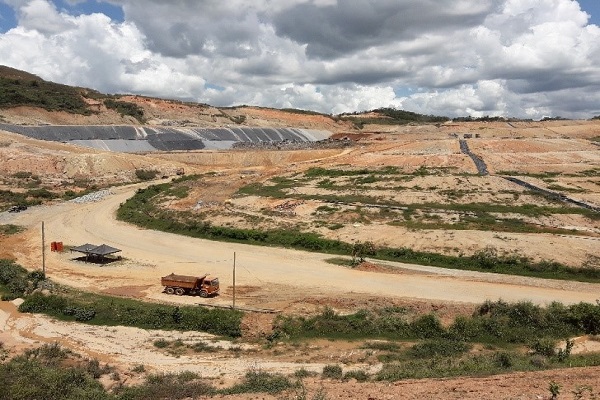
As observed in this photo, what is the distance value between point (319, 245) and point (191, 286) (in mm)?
11874

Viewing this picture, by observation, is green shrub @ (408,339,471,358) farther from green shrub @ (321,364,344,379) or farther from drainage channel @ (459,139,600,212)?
drainage channel @ (459,139,600,212)

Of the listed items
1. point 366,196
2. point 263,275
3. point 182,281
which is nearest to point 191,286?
point 182,281

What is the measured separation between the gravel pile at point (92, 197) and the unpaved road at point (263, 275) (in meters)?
13.8

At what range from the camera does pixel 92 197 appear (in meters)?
55.9

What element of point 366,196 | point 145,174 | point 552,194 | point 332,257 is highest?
point 552,194

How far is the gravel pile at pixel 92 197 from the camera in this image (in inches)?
2144

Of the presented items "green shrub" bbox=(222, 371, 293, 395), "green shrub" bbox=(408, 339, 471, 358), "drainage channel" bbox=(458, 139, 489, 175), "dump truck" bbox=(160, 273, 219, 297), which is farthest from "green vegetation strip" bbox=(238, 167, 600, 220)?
"green shrub" bbox=(222, 371, 293, 395)

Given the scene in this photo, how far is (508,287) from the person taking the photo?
89.5 feet

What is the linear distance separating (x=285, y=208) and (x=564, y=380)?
33.3 m

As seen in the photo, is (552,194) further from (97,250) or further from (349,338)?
(97,250)

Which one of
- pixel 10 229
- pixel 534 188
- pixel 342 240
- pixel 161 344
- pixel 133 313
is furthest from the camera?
pixel 534 188

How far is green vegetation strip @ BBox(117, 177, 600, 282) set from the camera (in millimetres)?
29703

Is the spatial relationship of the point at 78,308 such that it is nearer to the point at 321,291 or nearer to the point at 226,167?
the point at 321,291

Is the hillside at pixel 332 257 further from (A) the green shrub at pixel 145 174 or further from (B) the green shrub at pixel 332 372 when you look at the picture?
(A) the green shrub at pixel 145 174
